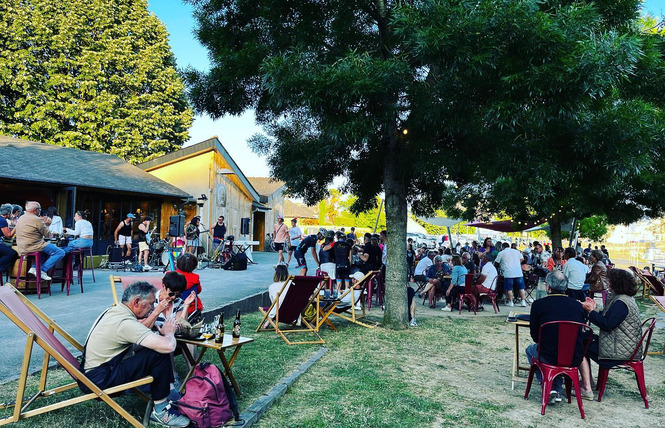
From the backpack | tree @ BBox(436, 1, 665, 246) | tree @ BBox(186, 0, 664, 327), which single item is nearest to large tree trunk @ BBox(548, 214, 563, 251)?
tree @ BBox(436, 1, 665, 246)

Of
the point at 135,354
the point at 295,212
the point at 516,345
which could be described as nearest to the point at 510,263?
the point at 516,345

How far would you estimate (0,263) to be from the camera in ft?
26.8

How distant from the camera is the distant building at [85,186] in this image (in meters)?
14.5

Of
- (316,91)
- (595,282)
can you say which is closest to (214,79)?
(316,91)

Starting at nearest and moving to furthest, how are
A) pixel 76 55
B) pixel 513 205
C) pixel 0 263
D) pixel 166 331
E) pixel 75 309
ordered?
1. pixel 166 331
2. pixel 75 309
3. pixel 0 263
4. pixel 513 205
5. pixel 76 55

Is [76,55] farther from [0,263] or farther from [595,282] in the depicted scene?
[595,282]

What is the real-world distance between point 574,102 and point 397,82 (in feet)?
7.16

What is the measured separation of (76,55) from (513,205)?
Answer: 76.6 ft

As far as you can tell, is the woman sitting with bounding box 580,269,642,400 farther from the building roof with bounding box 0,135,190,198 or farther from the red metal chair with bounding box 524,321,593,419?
the building roof with bounding box 0,135,190,198

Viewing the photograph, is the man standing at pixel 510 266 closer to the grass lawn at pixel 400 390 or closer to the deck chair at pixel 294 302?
the grass lawn at pixel 400 390

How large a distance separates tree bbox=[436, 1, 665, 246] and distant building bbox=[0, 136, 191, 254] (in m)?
12.1

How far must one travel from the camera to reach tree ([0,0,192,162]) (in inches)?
960

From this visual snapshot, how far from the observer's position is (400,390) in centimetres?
469

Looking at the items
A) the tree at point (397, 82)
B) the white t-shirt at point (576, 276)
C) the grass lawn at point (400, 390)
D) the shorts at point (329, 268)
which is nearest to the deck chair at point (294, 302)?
the grass lawn at point (400, 390)
